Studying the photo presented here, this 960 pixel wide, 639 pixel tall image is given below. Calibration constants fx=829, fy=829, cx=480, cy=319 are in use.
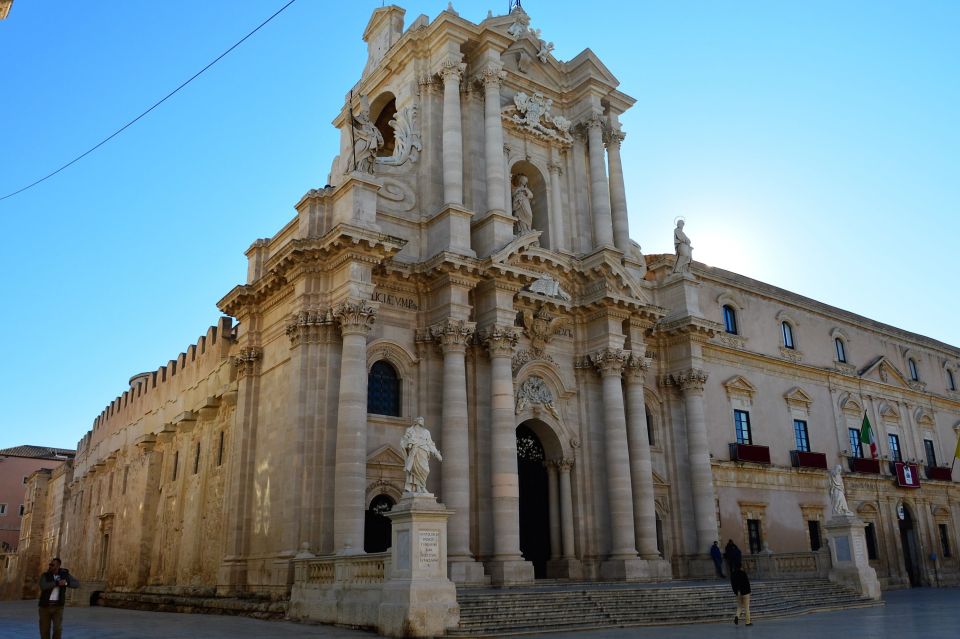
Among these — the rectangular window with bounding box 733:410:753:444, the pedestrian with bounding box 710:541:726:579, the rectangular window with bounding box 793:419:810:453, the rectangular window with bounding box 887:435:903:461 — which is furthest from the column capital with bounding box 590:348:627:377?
the rectangular window with bounding box 887:435:903:461

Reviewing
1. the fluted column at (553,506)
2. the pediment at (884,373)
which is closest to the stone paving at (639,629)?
the fluted column at (553,506)

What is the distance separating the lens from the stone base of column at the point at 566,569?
2439 centimetres

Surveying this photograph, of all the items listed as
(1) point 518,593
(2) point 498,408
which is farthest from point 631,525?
(1) point 518,593

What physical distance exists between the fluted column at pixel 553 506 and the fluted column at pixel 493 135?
812 cm

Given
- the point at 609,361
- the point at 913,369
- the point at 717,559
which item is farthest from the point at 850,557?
the point at 913,369

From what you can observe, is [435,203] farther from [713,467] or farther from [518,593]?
[713,467]

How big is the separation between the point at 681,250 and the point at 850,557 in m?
12.0

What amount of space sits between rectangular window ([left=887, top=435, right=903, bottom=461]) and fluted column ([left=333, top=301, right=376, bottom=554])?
2884cm

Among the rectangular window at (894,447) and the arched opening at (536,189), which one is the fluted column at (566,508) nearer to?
the arched opening at (536,189)

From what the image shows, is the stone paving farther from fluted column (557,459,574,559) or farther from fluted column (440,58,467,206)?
fluted column (440,58,467,206)

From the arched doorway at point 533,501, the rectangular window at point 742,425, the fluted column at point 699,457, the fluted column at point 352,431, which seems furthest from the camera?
the rectangular window at point 742,425

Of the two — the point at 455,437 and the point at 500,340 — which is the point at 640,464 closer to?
the point at 500,340

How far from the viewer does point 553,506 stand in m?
Answer: 25.3

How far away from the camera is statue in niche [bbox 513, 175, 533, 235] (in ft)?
88.7
